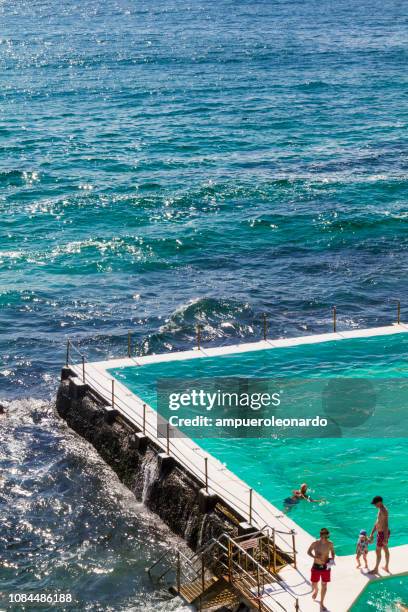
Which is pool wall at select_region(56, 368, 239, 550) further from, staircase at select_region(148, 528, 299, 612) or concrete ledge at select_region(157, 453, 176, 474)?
staircase at select_region(148, 528, 299, 612)

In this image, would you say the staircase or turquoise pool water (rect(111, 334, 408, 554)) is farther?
turquoise pool water (rect(111, 334, 408, 554))

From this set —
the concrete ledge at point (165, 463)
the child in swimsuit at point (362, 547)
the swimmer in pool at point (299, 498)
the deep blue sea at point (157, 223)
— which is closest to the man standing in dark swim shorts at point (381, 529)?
the child in swimsuit at point (362, 547)

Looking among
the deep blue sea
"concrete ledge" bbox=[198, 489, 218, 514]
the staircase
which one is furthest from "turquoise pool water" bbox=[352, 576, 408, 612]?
"concrete ledge" bbox=[198, 489, 218, 514]

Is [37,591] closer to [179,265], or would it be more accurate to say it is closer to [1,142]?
[179,265]

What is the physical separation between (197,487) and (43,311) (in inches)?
833

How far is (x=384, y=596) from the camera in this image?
25.1 meters

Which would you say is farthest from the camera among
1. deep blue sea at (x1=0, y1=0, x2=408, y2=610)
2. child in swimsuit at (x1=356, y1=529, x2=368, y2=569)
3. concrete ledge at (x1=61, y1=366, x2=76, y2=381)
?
concrete ledge at (x1=61, y1=366, x2=76, y2=381)

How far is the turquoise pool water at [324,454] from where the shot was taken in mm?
29234

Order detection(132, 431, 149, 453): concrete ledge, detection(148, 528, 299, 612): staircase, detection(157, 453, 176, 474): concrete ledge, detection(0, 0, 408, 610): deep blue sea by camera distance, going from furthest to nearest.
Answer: detection(0, 0, 408, 610): deep blue sea → detection(132, 431, 149, 453): concrete ledge → detection(157, 453, 176, 474): concrete ledge → detection(148, 528, 299, 612): staircase

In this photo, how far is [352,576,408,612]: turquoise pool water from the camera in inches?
968

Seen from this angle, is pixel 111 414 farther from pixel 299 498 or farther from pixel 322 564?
pixel 322 564

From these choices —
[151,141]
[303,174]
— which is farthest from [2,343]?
[151,141]

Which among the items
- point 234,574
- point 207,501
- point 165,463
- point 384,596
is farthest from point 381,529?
point 165,463

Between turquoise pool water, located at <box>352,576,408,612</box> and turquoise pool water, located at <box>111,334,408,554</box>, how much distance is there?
198 centimetres
